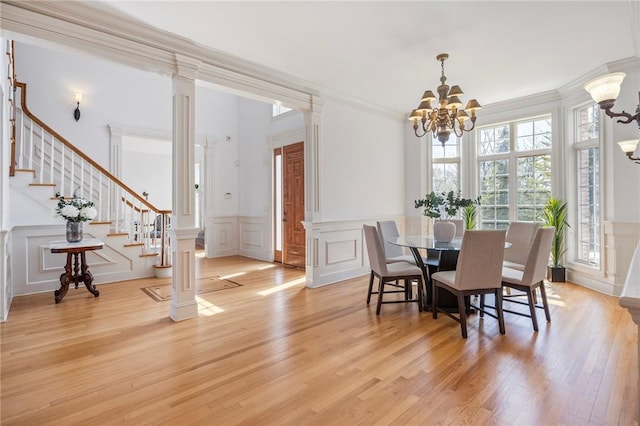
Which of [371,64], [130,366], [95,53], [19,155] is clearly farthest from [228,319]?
[19,155]

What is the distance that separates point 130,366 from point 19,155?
3905 millimetres

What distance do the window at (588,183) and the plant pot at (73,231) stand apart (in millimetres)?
6760

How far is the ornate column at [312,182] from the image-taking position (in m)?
4.48

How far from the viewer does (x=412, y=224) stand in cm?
601

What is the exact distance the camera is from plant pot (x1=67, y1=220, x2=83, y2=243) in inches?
152

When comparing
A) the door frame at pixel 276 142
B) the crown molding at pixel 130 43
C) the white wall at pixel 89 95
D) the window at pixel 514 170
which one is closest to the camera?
the crown molding at pixel 130 43

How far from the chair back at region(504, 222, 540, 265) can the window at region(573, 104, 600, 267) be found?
1.40 m

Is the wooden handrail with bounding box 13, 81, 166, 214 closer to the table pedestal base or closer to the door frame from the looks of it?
the table pedestal base

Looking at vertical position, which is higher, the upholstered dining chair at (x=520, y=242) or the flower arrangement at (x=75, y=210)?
the flower arrangement at (x=75, y=210)

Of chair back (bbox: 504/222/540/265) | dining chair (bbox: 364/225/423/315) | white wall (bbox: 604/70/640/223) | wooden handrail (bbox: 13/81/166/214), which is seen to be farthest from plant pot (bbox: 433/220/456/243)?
wooden handrail (bbox: 13/81/166/214)

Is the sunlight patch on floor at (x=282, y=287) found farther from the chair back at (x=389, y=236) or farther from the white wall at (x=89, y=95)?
the white wall at (x=89, y=95)

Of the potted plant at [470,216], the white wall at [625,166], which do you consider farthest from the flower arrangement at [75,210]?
the white wall at [625,166]

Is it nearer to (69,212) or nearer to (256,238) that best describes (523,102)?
(256,238)

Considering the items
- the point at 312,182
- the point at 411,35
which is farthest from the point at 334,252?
the point at 411,35
